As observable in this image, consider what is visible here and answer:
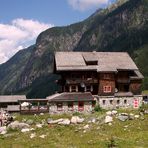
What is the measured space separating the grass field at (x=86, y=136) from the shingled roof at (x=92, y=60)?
2301cm

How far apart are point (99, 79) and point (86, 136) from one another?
112 feet

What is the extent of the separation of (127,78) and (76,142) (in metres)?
→ 42.4

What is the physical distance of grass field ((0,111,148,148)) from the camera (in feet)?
181

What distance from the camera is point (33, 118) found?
7894 cm

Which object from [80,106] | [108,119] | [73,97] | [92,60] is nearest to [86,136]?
[108,119]

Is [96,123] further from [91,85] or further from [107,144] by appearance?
[91,85]

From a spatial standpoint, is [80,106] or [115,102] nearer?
[80,106]

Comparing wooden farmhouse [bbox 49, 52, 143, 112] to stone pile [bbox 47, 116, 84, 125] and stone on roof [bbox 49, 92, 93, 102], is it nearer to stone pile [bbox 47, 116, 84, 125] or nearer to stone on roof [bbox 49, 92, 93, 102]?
stone on roof [bbox 49, 92, 93, 102]

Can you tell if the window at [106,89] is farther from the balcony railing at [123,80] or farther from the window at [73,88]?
the window at [73,88]

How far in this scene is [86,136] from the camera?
61.0m

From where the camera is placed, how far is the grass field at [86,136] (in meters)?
55.2

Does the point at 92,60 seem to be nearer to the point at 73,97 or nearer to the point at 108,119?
the point at 73,97

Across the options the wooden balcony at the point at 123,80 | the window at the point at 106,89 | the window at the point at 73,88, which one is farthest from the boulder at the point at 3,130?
the wooden balcony at the point at 123,80

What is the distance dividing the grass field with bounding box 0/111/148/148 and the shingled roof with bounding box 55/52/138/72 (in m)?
23.0
